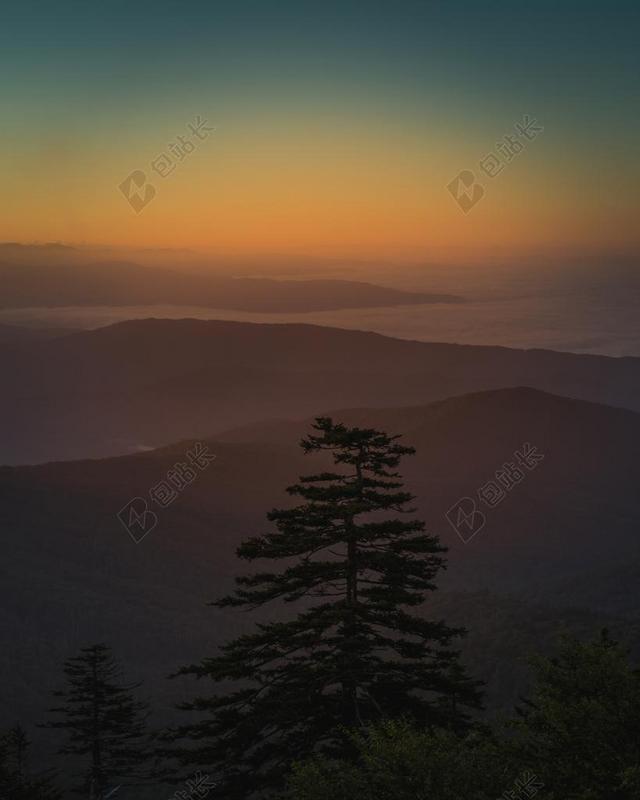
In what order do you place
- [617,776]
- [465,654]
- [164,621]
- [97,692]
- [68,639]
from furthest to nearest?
[164,621], [68,639], [465,654], [97,692], [617,776]

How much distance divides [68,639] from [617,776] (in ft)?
458

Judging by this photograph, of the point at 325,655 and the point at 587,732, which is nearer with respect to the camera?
the point at 587,732

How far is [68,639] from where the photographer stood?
470ft

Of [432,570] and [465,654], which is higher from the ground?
[432,570]

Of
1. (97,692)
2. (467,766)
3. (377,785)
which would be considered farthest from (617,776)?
(97,692)

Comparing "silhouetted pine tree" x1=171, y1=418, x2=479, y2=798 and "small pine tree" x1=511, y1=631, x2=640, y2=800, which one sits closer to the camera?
"small pine tree" x1=511, y1=631, x2=640, y2=800

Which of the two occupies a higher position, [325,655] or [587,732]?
[325,655]

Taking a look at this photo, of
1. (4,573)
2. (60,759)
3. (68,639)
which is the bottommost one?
(60,759)

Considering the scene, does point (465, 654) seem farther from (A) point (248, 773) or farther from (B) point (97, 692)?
(A) point (248, 773)

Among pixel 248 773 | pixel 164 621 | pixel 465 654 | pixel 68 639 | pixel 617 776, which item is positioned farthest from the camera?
pixel 164 621

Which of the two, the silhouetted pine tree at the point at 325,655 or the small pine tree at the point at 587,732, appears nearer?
the small pine tree at the point at 587,732

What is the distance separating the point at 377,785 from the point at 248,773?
244 inches

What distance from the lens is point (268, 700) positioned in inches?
896

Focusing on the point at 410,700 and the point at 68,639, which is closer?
the point at 410,700
